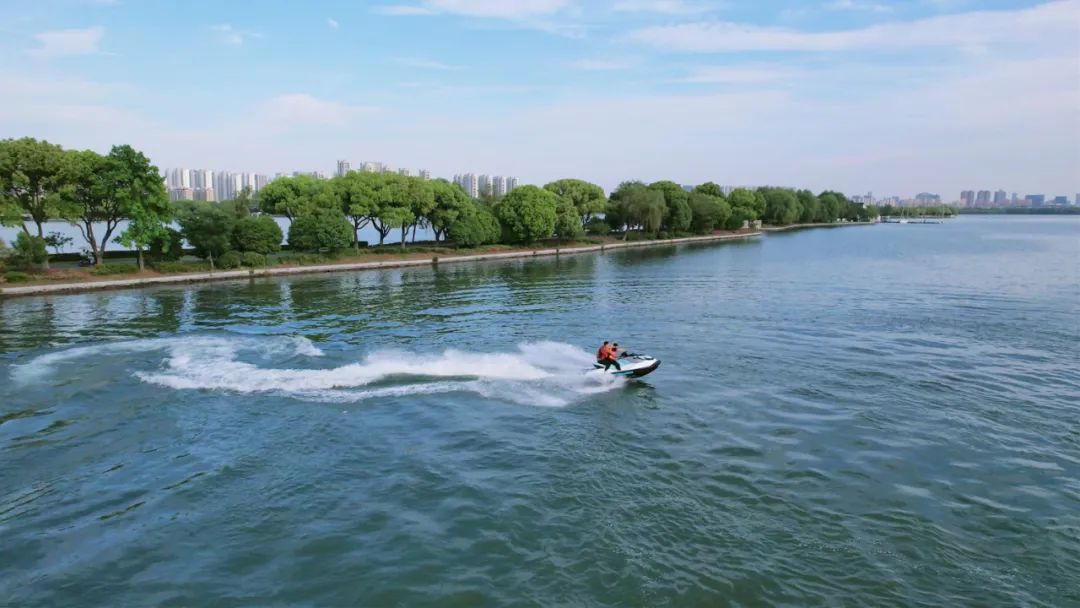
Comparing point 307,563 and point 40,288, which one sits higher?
point 40,288

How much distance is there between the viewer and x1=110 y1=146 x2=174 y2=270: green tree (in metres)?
66.1

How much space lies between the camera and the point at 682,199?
477ft

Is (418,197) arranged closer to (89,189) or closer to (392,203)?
(392,203)

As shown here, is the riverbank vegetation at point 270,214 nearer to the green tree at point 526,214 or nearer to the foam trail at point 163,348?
the green tree at point 526,214

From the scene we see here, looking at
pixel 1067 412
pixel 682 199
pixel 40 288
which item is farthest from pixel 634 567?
pixel 682 199

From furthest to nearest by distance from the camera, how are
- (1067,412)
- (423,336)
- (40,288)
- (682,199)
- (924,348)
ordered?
(682,199), (40,288), (423,336), (924,348), (1067,412)

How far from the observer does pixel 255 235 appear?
77500 millimetres

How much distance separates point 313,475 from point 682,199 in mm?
134137

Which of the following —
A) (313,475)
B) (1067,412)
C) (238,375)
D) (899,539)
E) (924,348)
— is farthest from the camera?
(924,348)

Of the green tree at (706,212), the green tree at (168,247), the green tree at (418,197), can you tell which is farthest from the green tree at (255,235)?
the green tree at (706,212)

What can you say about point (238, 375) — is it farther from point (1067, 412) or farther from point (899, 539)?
point (1067, 412)

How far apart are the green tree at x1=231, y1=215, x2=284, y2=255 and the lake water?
113 ft

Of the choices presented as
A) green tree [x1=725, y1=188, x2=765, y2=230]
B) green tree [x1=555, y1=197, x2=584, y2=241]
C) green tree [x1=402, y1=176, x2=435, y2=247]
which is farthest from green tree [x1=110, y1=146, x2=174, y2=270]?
green tree [x1=725, y1=188, x2=765, y2=230]

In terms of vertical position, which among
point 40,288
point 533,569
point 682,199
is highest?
point 682,199
